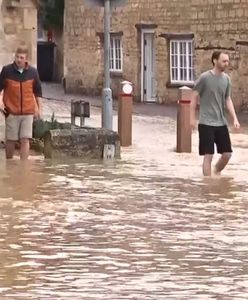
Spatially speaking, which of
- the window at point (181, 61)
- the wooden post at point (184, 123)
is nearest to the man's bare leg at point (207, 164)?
the wooden post at point (184, 123)

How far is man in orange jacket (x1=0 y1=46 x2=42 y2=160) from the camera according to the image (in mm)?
16062

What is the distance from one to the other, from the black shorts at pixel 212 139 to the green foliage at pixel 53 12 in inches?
1157

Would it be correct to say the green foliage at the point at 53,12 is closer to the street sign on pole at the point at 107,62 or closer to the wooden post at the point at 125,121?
the wooden post at the point at 125,121

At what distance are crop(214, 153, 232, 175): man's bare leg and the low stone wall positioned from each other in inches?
89.2

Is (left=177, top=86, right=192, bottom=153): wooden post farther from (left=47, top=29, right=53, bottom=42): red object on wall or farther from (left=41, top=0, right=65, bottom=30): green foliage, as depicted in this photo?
(left=47, top=29, right=53, bottom=42): red object on wall

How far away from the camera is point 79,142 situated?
1700 centimetres

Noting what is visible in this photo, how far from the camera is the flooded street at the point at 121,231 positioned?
8.45 metres

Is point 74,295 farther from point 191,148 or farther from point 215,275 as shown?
point 191,148

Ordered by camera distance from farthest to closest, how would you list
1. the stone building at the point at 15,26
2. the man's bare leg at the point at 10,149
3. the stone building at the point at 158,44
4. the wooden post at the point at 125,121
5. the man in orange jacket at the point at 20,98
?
the stone building at the point at 158,44 < the stone building at the point at 15,26 < the wooden post at the point at 125,121 < the man's bare leg at the point at 10,149 < the man in orange jacket at the point at 20,98

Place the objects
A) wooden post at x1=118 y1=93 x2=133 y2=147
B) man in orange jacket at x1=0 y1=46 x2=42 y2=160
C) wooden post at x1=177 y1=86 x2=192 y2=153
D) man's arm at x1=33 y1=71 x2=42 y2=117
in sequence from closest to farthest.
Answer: man in orange jacket at x1=0 y1=46 x2=42 y2=160 < man's arm at x1=33 y1=71 x2=42 y2=117 < wooden post at x1=177 y1=86 x2=192 y2=153 < wooden post at x1=118 y1=93 x2=133 y2=147

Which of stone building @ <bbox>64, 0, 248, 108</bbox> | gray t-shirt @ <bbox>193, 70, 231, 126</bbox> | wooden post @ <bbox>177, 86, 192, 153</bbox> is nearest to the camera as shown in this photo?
gray t-shirt @ <bbox>193, 70, 231, 126</bbox>

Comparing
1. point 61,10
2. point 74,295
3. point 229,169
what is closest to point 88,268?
point 74,295

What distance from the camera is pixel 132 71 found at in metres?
35.8

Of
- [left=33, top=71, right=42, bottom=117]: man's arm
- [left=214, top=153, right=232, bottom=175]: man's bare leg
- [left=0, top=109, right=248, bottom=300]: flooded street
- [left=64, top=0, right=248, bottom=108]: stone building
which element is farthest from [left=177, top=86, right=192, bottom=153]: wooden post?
[left=64, top=0, right=248, bottom=108]: stone building
